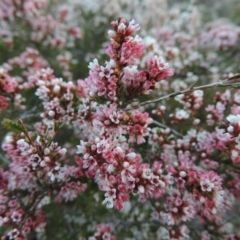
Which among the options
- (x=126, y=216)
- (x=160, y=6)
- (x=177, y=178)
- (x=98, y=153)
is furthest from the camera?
(x=160, y=6)

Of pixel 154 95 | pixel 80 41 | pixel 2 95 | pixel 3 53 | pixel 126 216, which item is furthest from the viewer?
pixel 80 41

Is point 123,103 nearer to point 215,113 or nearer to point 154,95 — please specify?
point 215,113

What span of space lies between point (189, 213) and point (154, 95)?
143 centimetres

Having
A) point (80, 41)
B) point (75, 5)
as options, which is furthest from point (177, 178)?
point (75, 5)

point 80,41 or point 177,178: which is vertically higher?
point 80,41

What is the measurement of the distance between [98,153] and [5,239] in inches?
29.9

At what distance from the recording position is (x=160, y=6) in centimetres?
489

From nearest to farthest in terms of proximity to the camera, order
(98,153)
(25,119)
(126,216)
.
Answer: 1. (98,153)
2. (25,119)
3. (126,216)

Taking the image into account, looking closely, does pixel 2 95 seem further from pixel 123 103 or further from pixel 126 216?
pixel 126 216

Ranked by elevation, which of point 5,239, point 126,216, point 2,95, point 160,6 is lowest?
point 126,216

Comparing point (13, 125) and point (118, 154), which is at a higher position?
point (13, 125)

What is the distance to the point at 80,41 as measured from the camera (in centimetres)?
430

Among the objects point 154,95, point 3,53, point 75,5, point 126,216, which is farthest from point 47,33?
point 126,216

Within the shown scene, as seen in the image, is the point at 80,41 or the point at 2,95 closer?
the point at 2,95
